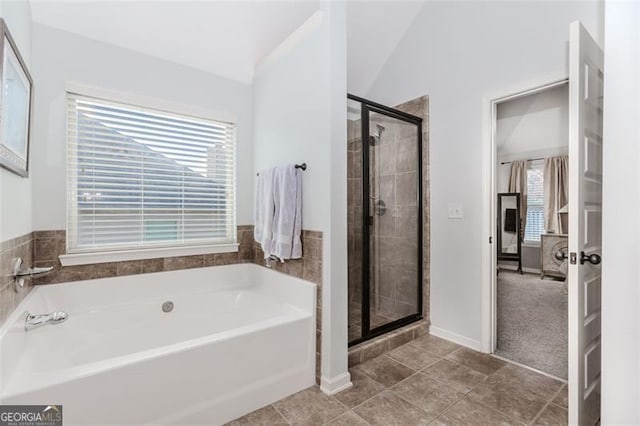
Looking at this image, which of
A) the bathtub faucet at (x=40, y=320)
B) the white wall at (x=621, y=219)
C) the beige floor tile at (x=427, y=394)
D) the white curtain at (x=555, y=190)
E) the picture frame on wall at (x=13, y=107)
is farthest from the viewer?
the white curtain at (x=555, y=190)

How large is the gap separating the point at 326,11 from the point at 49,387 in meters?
2.41

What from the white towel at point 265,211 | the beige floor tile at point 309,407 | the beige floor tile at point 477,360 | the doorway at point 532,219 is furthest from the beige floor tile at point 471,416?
the white towel at point 265,211

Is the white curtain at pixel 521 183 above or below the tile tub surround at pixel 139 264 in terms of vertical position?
above

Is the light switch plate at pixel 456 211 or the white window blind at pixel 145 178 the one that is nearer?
the white window blind at pixel 145 178

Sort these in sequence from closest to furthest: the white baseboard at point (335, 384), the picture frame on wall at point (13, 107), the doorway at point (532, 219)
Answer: the picture frame on wall at point (13, 107) → the white baseboard at point (335, 384) → the doorway at point (532, 219)

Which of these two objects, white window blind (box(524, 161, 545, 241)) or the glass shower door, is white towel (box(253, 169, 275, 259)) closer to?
the glass shower door

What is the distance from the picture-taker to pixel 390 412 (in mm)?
1705

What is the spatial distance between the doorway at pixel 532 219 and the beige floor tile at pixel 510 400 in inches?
28.9

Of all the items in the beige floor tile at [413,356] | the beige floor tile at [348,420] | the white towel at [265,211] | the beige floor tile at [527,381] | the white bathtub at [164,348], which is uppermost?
the white towel at [265,211]

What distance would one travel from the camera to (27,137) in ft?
5.76

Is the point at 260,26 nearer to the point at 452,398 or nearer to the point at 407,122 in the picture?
the point at 407,122

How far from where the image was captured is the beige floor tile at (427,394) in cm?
175

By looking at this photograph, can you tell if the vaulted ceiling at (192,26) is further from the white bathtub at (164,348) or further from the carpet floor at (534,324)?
the carpet floor at (534,324)

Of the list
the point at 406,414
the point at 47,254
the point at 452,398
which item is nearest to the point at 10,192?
the point at 47,254
